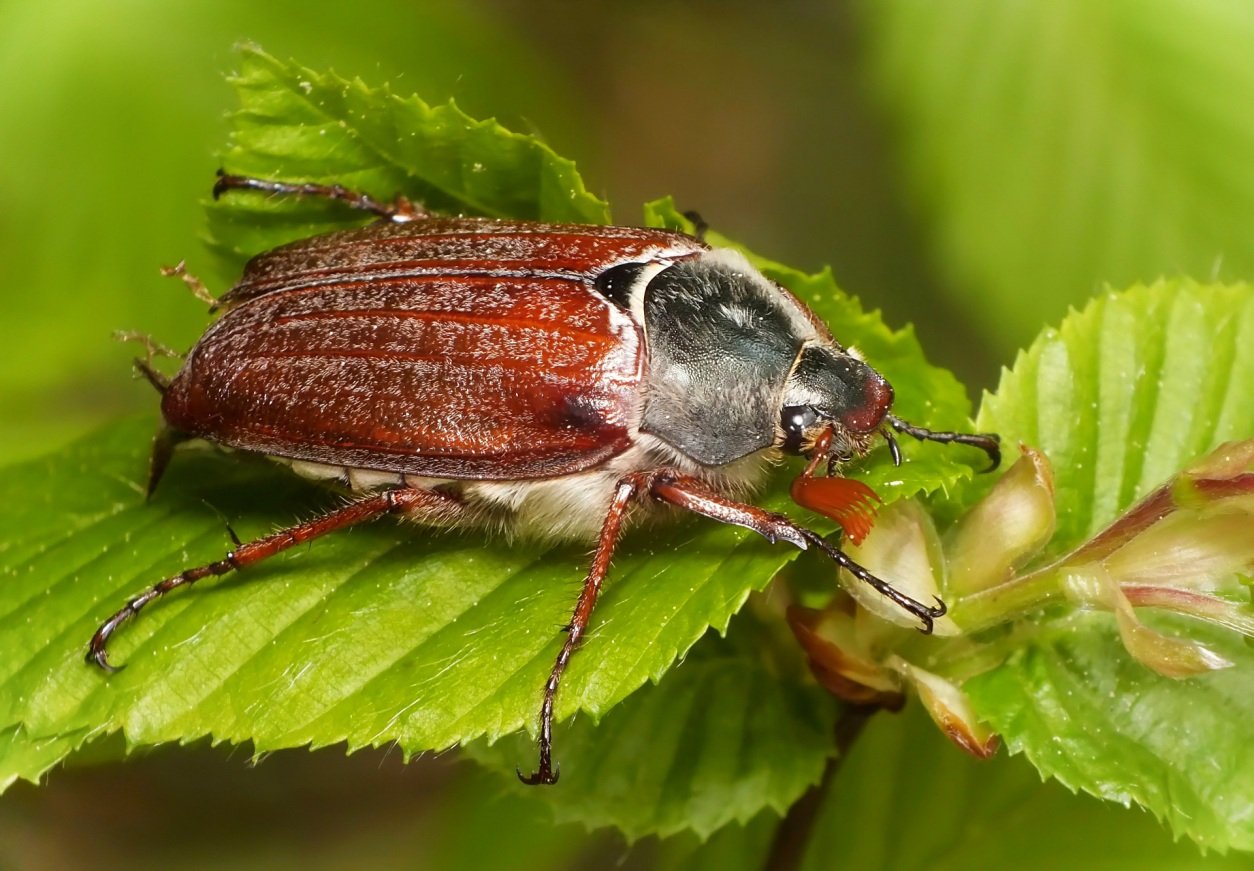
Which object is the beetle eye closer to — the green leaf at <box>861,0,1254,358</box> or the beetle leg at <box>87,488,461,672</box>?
the beetle leg at <box>87,488,461,672</box>

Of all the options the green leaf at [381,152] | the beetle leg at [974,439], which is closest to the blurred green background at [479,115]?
the green leaf at [381,152]

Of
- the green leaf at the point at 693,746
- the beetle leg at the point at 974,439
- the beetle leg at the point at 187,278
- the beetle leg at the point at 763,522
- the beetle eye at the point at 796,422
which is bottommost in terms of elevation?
the green leaf at the point at 693,746

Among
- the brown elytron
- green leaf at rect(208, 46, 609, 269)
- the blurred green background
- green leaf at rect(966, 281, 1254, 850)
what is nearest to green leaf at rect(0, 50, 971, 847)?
green leaf at rect(208, 46, 609, 269)

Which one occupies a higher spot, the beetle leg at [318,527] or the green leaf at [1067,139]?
the green leaf at [1067,139]

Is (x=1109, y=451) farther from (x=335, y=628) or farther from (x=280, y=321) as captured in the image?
(x=280, y=321)

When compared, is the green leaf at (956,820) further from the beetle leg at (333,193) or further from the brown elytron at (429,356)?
the beetle leg at (333,193)

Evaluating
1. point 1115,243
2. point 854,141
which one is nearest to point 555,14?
point 854,141
